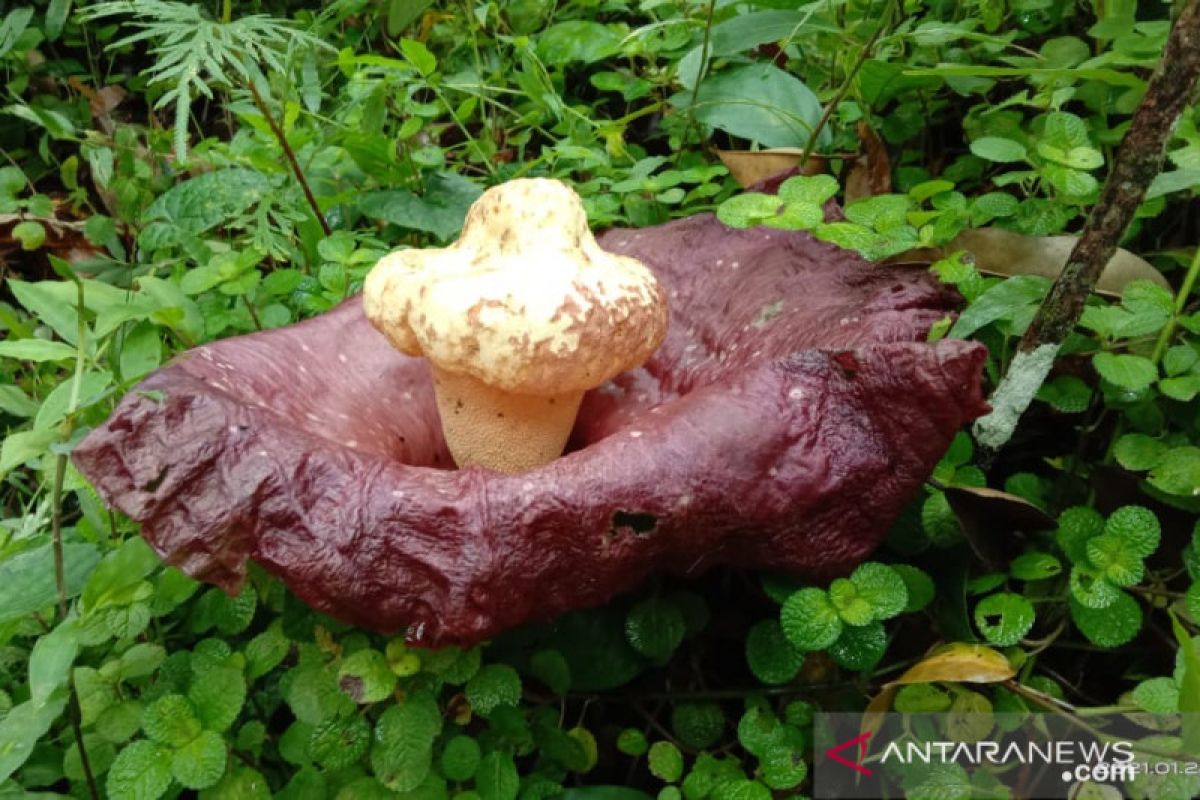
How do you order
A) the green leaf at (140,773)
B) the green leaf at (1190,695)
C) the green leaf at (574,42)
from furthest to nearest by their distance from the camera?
the green leaf at (574,42) < the green leaf at (140,773) < the green leaf at (1190,695)

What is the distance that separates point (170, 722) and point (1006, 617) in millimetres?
1178

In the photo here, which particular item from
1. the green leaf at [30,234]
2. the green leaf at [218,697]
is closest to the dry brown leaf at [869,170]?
the green leaf at [218,697]

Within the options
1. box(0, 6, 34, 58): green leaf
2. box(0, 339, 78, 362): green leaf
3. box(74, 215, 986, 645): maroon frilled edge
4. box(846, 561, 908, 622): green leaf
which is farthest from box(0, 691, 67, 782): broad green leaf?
box(0, 6, 34, 58): green leaf

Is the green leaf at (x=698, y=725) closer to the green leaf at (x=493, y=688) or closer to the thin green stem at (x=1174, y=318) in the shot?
the green leaf at (x=493, y=688)

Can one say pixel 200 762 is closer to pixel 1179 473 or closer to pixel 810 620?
pixel 810 620

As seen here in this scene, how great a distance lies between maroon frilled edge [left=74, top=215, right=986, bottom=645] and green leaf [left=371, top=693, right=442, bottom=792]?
0.22m

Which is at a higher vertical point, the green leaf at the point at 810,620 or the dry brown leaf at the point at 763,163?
the dry brown leaf at the point at 763,163

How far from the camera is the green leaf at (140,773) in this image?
4.00 ft

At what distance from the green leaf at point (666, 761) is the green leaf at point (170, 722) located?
650 mm

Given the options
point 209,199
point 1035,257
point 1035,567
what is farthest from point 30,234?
point 1035,567

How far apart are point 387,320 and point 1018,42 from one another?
1675 mm

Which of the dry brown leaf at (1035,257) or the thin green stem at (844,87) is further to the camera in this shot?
the thin green stem at (844,87)

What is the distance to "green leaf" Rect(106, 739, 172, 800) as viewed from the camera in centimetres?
122

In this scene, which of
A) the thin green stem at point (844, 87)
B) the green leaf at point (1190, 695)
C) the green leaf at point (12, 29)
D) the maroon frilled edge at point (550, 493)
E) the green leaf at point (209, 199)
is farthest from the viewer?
the green leaf at point (12, 29)
